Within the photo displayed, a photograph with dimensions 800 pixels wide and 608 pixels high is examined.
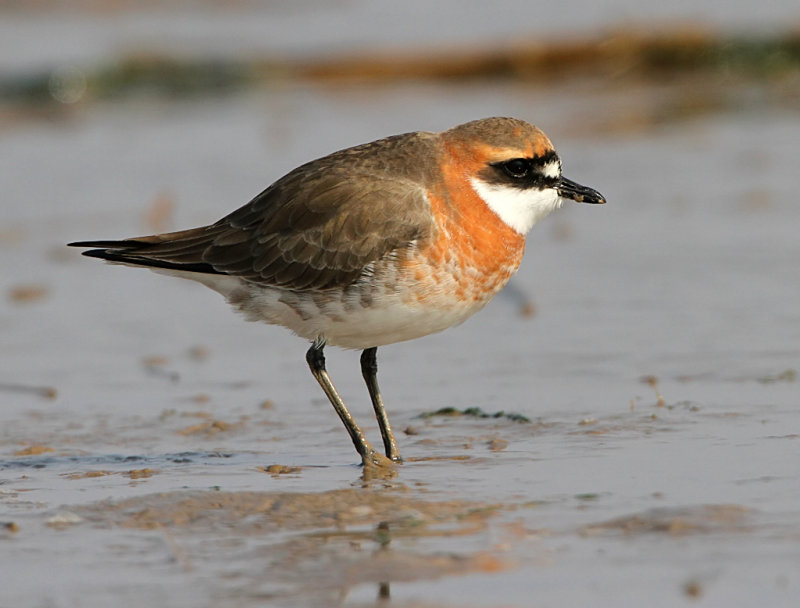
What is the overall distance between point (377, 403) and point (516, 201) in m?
1.29

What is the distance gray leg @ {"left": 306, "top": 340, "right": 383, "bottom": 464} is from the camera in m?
6.73

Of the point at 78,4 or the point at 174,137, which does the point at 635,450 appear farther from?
the point at 78,4

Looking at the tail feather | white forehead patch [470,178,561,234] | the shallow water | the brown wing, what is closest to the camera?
the shallow water

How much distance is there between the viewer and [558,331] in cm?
903

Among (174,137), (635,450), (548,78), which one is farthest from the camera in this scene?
(548,78)

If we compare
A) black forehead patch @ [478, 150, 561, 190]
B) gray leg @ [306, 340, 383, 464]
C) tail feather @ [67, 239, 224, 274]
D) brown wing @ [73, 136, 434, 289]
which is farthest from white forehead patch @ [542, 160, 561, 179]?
tail feather @ [67, 239, 224, 274]

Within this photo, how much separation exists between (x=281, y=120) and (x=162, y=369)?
25.1 ft

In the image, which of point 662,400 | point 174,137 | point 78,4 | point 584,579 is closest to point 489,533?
point 584,579

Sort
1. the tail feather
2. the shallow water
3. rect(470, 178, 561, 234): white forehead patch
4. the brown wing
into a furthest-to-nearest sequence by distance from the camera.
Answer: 1. the tail feather
2. rect(470, 178, 561, 234): white forehead patch
3. the brown wing
4. the shallow water

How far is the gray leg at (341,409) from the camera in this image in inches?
265

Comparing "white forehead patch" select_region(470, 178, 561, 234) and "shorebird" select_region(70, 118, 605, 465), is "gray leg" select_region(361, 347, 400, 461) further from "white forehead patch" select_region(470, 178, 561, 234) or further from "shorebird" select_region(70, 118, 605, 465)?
"white forehead patch" select_region(470, 178, 561, 234)

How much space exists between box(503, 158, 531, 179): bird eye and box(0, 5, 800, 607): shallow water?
4.24 feet

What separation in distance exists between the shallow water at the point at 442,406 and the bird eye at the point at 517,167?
129 centimetres

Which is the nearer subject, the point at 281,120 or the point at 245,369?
the point at 245,369
